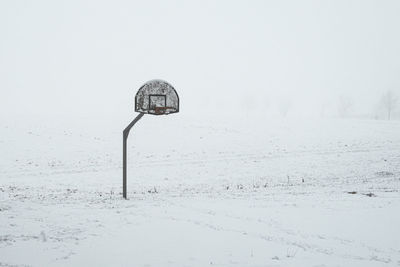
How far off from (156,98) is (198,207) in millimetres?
5407

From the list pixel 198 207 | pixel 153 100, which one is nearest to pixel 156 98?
pixel 153 100

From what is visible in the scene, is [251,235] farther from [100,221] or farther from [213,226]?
[100,221]

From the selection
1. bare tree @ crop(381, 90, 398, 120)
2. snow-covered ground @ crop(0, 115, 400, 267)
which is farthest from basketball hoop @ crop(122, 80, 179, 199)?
bare tree @ crop(381, 90, 398, 120)

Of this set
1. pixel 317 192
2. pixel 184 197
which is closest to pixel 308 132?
pixel 317 192

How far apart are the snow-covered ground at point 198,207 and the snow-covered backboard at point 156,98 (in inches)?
165

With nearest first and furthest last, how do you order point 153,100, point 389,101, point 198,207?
point 198,207
point 153,100
point 389,101

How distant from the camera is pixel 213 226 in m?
10.1

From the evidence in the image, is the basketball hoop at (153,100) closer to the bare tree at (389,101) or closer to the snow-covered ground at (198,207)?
the snow-covered ground at (198,207)

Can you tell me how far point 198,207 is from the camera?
12.3 metres

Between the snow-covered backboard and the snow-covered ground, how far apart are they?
13.7 ft

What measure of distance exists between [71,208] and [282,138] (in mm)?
31621

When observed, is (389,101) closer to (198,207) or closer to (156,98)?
(156,98)

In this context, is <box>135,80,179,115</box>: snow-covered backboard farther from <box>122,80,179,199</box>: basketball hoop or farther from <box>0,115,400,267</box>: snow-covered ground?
<box>0,115,400,267</box>: snow-covered ground

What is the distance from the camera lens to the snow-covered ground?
8000mm
